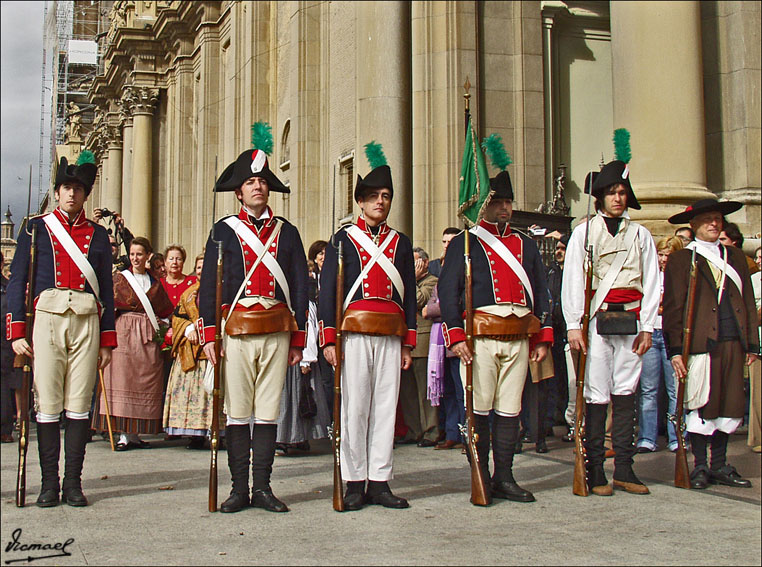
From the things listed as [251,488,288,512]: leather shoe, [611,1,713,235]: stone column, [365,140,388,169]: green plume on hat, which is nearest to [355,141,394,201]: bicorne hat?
[365,140,388,169]: green plume on hat

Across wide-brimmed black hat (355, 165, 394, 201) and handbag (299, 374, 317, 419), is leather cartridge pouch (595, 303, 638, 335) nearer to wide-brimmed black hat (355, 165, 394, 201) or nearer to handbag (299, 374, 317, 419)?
wide-brimmed black hat (355, 165, 394, 201)

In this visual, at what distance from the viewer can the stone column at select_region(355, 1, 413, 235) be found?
1420 cm

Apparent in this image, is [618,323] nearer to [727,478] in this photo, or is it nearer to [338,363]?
[727,478]

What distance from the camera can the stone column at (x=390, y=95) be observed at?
14.2m

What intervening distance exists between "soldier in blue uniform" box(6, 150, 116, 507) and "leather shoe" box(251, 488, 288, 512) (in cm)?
111

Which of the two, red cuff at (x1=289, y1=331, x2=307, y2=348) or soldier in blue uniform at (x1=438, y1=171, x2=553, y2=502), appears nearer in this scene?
red cuff at (x1=289, y1=331, x2=307, y2=348)

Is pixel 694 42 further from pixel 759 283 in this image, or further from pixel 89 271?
pixel 89 271

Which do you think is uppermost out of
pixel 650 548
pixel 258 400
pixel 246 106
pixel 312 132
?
pixel 246 106

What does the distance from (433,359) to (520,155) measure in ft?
17.3

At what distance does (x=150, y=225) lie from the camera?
35125 millimetres

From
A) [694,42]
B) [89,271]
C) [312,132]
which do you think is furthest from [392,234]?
[312,132]

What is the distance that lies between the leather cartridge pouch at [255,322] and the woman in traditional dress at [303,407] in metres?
2.99

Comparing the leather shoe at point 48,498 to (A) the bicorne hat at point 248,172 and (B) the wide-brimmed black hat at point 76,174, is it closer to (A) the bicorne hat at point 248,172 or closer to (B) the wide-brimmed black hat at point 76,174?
(B) the wide-brimmed black hat at point 76,174

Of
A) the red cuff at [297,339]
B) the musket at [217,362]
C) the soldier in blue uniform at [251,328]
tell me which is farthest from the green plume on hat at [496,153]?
the musket at [217,362]
